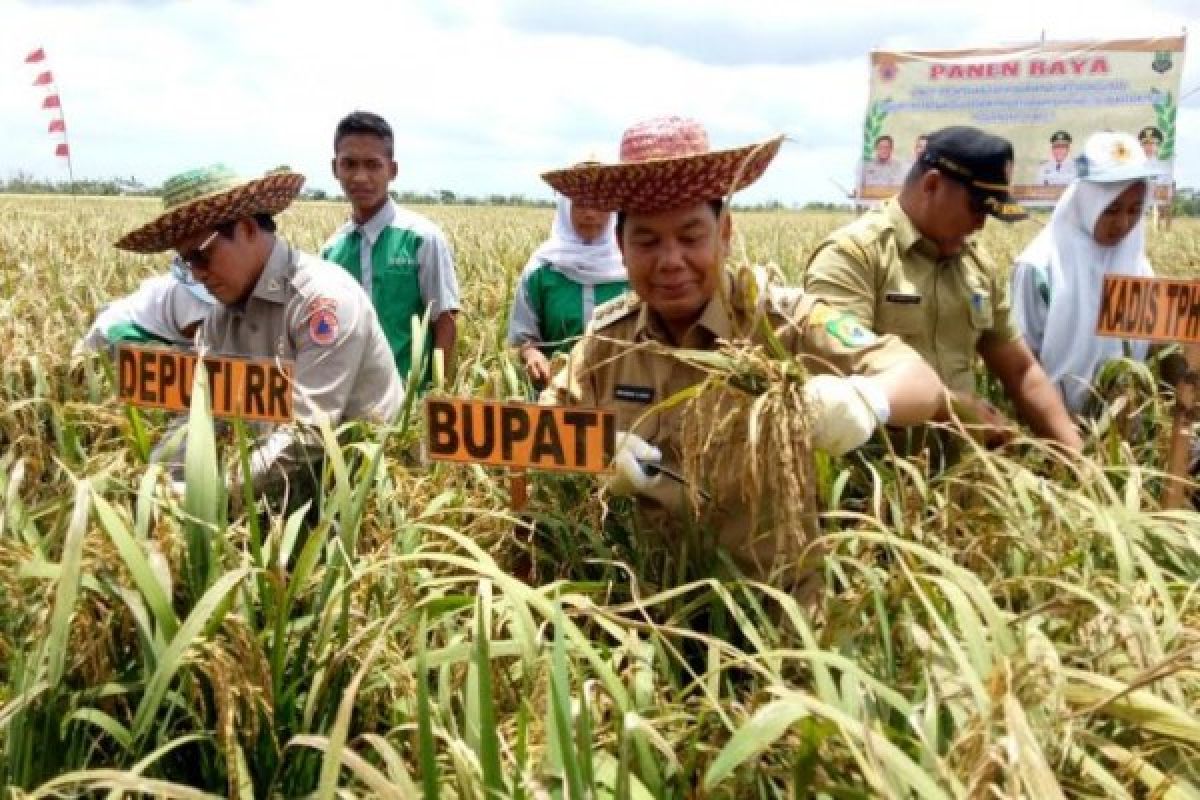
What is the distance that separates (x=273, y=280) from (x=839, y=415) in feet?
4.31

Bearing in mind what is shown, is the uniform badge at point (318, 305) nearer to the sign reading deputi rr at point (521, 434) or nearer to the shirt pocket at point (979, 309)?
the sign reading deputi rr at point (521, 434)

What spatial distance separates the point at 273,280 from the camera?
2.08 metres

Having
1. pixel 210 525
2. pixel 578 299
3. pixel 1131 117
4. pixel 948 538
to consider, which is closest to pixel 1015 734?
pixel 948 538

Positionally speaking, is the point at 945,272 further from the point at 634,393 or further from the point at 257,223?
the point at 257,223

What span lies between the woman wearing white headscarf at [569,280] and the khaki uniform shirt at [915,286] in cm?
95

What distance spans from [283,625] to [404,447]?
30.2 inches

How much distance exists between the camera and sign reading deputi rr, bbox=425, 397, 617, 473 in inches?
51.8

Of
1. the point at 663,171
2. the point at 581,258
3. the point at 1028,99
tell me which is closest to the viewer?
the point at 663,171

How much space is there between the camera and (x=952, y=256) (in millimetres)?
2244

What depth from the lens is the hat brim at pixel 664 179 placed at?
1405 millimetres

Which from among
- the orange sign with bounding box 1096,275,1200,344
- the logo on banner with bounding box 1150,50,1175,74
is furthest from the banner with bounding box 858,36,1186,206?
the orange sign with bounding box 1096,275,1200,344

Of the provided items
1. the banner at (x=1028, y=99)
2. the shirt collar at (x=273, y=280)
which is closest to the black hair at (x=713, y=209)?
the shirt collar at (x=273, y=280)

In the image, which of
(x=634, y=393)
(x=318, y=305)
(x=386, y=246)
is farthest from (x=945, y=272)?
(x=386, y=246)

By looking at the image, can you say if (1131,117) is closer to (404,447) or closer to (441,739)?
(404,447)
